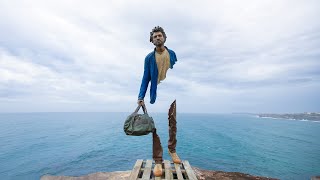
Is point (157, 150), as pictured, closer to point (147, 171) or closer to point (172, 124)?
point (147, 171)

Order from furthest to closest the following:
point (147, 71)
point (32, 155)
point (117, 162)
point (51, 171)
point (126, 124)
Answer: point (32, 155) < point (117, 162) < point (51, 171) < point (147, 71) < point (126, 124)

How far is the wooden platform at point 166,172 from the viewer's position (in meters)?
5.95

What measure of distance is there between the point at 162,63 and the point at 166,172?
3.33 metres

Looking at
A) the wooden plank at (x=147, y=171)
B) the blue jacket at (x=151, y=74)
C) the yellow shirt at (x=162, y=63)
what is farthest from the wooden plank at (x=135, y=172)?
the yellow shirt at (x=162, y=63)

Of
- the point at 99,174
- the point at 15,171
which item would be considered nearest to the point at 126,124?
the point at 99,174

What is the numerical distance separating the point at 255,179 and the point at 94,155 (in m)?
33.5

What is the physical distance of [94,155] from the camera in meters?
39.9

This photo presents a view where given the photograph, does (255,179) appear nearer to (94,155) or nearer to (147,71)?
(147,71)

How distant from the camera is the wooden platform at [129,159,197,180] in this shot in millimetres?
5945

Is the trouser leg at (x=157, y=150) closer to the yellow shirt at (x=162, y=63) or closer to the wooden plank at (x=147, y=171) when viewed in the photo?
the wooden plank at (x=147, y=171)

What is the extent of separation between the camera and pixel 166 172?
245 inches

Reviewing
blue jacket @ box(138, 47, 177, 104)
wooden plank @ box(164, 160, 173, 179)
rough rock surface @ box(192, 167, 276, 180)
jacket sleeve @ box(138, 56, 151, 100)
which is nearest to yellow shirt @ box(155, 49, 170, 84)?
blue jacket @ box(138, 47, 177, 104)

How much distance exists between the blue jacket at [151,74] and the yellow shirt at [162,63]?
0.13 metres

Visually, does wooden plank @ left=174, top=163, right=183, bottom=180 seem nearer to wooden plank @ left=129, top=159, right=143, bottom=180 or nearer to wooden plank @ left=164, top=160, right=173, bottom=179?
wooden plank @ left=164, top=160, right=173, bottom=179
